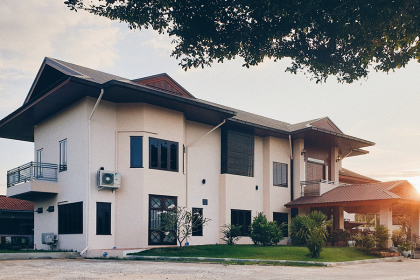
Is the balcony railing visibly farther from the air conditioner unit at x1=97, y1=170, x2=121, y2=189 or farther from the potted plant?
the potted plant

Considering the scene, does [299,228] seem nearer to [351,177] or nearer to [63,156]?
[63,156]

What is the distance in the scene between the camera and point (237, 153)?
23406 millimetres

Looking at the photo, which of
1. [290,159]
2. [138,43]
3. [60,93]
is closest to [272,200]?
[290,159]

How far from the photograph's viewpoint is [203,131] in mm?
22438

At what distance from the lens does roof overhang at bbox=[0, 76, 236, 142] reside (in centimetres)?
1725

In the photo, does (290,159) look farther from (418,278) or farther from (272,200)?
(418,278)

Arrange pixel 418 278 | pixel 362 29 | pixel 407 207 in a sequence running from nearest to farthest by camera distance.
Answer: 1. pixel 362 29
2. pixel 418 278
3. pixel 407 207

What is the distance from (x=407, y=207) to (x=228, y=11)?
18.3 m

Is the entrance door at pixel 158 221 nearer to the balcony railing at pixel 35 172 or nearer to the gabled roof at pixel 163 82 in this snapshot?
the balcony railing at pixel 35 172

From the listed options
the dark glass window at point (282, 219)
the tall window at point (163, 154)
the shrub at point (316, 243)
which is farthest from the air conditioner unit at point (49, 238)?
the dark glass window at point (282, 219)

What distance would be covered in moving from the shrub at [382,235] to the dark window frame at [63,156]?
14.0 meters

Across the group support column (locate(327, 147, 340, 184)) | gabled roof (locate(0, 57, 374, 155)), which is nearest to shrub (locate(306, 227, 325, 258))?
gabled roof (locate(0, 57, 374, 155))

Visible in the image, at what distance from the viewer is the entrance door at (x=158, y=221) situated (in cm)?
1880

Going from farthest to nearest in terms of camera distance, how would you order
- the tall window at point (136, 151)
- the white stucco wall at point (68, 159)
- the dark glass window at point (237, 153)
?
the dark glass window at point (237, 153)
the tall window at point (136, 151)
the white stucco wall at point (68, 159)
